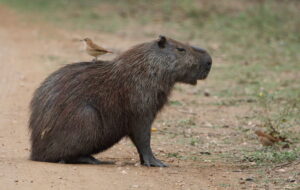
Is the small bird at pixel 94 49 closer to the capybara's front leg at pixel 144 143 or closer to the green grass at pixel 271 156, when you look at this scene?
the capybara's front leg at pixel 144 143

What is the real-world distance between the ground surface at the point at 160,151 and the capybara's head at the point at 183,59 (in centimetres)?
90

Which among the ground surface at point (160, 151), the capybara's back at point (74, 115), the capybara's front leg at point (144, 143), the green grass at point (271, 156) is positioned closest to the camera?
the ground surface at point (160, 151)

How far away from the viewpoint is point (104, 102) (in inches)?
278

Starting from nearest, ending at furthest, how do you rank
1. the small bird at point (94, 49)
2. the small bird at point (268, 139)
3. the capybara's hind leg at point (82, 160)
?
the capybara's hind leg at point (82, 160)
the small bird at point (268, 139)
the small bird at point (94, 49)

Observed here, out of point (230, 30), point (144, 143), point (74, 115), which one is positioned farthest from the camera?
point (230, 30)

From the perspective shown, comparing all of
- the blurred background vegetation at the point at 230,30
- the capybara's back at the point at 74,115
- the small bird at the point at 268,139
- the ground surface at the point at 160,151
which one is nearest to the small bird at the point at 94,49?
the ground surface at the point at 160,151

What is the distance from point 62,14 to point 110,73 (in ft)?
40.6

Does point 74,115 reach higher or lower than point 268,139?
higher

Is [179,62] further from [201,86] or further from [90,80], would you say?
[201,86]

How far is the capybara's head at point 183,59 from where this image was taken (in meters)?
7.36

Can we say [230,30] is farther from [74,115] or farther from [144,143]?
[74,115]

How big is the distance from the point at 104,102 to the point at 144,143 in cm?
56

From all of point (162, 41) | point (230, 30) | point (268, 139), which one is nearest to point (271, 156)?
point (268, 139)

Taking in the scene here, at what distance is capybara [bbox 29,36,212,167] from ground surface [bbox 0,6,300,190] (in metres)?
0.20
